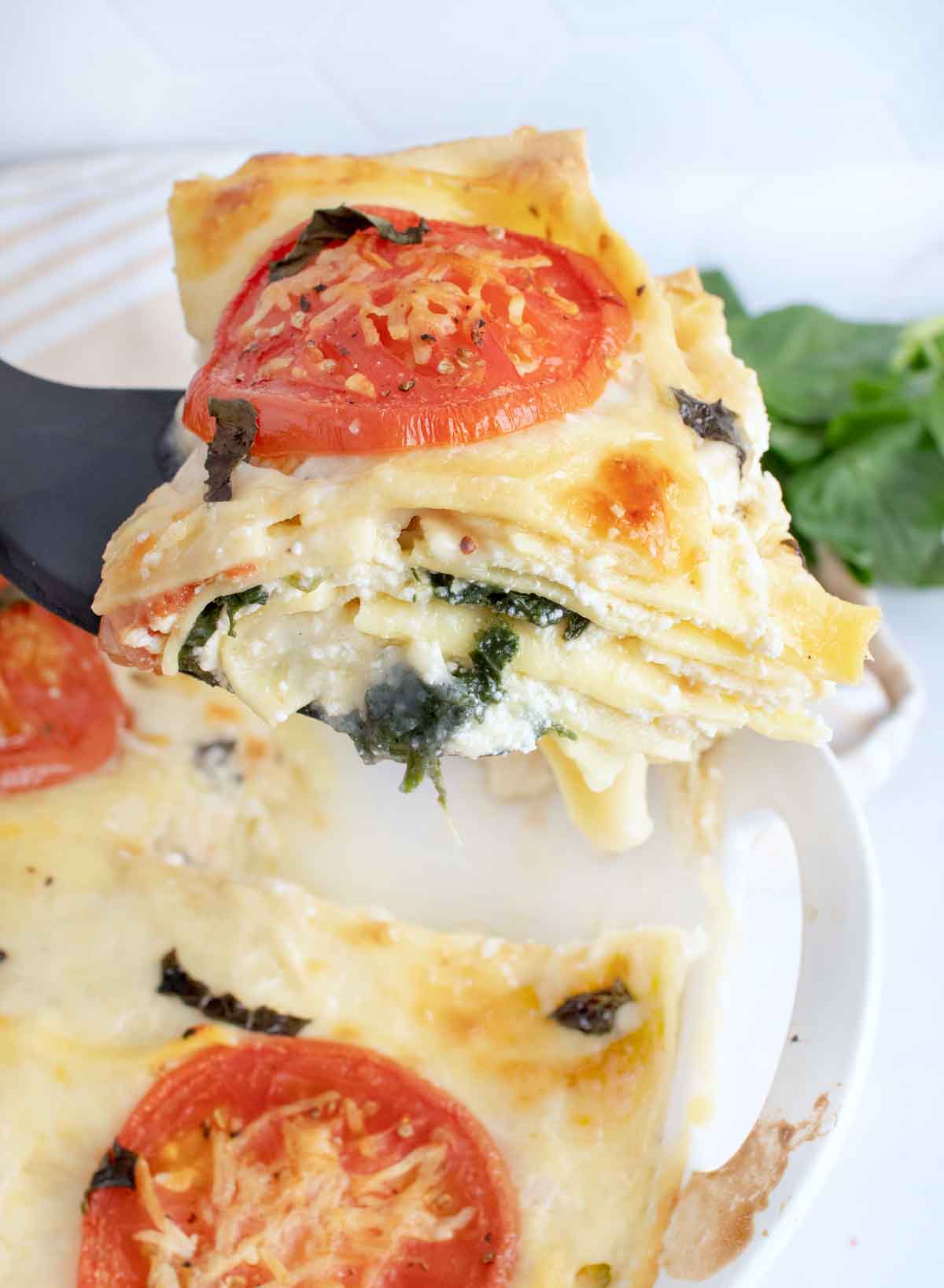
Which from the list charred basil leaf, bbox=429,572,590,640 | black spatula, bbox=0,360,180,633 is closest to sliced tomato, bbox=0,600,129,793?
black spatula, bbox=0,360,180,633

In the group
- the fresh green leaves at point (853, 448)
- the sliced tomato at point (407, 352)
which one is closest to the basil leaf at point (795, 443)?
the fresh green leaves at point (853, 448)

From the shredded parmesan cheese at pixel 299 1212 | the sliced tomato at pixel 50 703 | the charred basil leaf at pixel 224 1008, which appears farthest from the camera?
the sliced tomato at pixel 50 703

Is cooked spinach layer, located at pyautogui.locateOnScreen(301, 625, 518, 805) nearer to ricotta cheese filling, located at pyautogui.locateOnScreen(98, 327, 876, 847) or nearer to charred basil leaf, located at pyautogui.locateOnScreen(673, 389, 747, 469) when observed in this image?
ricotta cheese filling, located at pyautogui.locateOnScreen(98, 327, 876, 847)

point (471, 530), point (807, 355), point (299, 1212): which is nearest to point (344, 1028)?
point (299, 1212)

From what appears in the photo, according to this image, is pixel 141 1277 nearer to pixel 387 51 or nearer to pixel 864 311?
pixel 387 51

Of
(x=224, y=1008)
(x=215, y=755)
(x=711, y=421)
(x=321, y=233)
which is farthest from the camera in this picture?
(x=215, y=755)

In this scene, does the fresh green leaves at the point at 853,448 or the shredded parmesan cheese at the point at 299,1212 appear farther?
the fresh green leaves at the point at 853,448

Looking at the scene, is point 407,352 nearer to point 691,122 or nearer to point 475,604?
point 475,604

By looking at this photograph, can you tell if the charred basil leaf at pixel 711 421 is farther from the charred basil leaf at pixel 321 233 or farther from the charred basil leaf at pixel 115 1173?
the charred basil leaf at pixel 115 1173
